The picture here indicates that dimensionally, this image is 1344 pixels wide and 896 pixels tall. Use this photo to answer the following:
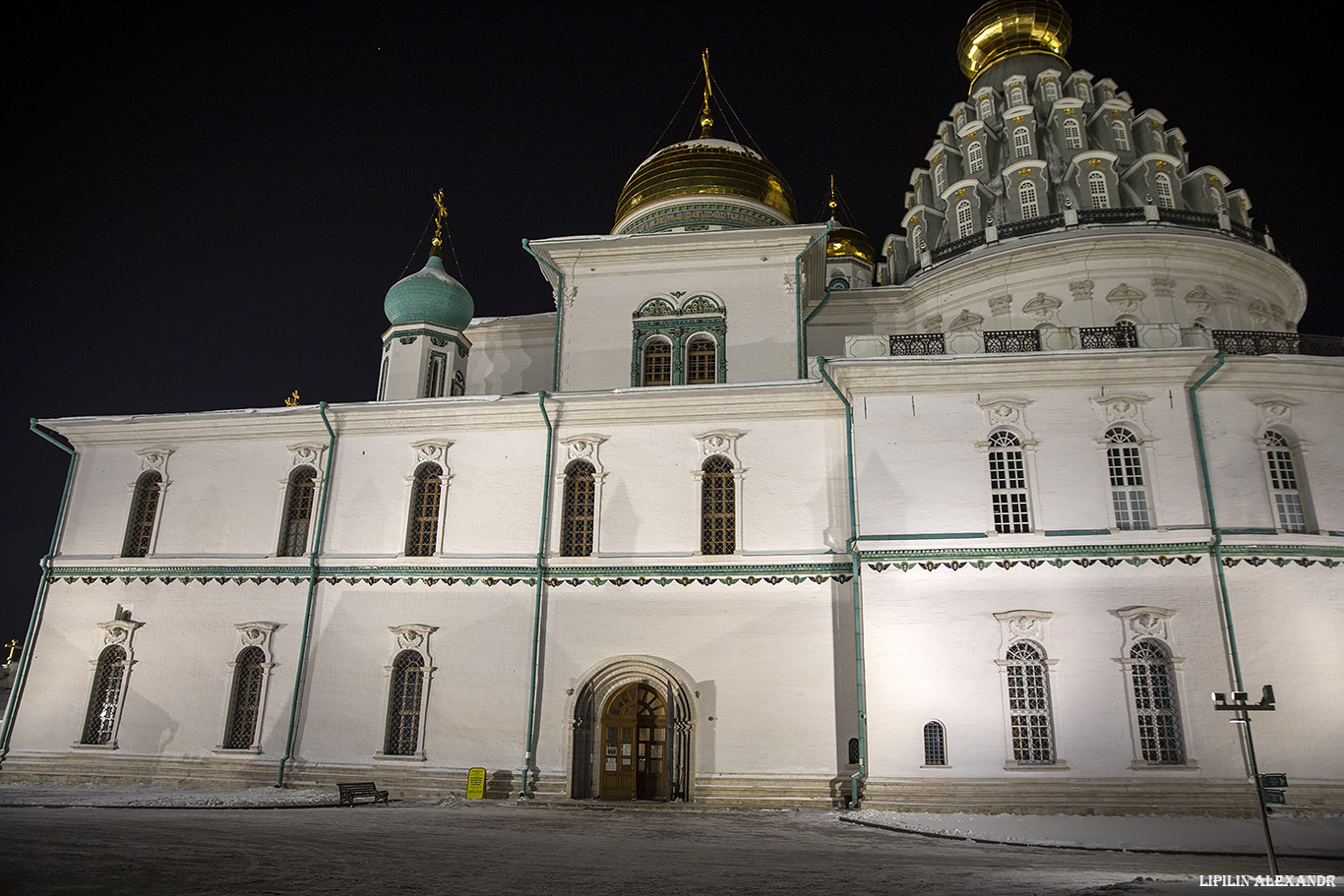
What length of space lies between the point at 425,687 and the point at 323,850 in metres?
7.72

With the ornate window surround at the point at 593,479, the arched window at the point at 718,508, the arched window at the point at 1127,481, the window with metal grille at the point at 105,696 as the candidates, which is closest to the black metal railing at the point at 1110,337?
the arched window at the point at 1127,481

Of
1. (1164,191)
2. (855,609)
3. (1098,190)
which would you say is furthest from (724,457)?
(1164,191)

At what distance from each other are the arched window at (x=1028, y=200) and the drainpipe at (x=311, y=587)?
57.4ft

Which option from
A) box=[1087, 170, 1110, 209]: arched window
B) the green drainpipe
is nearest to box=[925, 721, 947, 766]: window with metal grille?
the green drainpipe

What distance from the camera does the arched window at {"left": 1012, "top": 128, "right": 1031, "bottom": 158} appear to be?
24047 millimetres

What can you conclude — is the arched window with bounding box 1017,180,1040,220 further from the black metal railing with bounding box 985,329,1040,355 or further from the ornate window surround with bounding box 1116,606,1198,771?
the ornate window surround with bounding box 1116,606,1198,771

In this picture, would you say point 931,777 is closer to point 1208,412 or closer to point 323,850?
point 1208,412

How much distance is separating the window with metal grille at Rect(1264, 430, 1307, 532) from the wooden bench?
16.4 m

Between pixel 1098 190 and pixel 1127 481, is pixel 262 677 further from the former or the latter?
pixel 1098 190

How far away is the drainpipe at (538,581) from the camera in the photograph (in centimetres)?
1698

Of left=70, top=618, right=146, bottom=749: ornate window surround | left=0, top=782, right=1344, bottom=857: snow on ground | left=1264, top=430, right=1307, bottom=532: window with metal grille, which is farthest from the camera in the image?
left=70, top=618, right=146, bottom=749: ornate window surround

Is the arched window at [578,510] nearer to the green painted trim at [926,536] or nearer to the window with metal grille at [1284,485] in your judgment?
the green painted trim at [926,536]

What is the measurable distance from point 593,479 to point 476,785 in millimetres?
6190

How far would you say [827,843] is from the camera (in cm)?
1143
